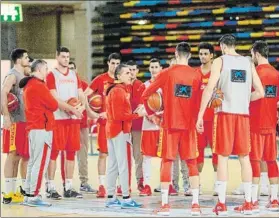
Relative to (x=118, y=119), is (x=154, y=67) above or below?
above

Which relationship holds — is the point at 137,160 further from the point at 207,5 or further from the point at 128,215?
the point at 207,5

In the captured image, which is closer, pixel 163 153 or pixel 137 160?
pixel 163 153

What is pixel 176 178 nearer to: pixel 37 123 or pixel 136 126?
pixel 136 126

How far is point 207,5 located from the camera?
17.4 m

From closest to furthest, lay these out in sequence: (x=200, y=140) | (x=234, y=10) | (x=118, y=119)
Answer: (x=118, y=119) → (x=200, y=140) → (x=234, y=10)

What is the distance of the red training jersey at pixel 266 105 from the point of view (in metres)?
7.91

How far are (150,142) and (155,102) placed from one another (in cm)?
159

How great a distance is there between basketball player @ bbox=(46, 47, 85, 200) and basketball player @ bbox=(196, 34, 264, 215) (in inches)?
81.0

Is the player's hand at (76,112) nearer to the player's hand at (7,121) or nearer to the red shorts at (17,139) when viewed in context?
the red shorts at (17,139)

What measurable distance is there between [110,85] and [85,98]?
45.9 inches

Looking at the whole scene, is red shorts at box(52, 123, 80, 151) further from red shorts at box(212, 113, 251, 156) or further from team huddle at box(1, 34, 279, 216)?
red shorts at box(212, 113, 251, 156)

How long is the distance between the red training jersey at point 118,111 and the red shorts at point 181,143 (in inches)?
26.3

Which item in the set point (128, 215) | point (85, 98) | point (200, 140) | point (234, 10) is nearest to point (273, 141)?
point (200, 140)

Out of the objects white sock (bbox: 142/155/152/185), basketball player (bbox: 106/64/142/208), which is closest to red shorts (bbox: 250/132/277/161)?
basketball player (bbox: 106/64/142/208)
